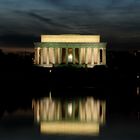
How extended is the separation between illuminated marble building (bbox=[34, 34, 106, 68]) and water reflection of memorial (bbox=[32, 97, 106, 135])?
195 ft

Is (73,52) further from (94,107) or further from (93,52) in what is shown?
(94,107)

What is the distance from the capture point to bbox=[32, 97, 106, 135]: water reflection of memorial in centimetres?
2145

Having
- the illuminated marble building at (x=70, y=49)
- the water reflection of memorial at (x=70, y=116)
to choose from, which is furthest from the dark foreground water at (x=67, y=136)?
the illuminated marble building at (x=70, y=49)

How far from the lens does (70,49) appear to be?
96438 millimetres

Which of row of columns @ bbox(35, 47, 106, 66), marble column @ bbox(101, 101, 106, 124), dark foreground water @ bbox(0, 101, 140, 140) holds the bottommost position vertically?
marble column @ bbox(101, 101, 106, 124)

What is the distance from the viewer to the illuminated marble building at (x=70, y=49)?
9419 centimetres

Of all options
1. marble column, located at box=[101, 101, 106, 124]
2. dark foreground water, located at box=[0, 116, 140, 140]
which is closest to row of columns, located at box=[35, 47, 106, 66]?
marble column, located at box=[101, 101, 106, 124]

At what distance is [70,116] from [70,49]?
7052 centimetres

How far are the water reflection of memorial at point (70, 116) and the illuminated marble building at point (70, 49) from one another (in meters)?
59.6

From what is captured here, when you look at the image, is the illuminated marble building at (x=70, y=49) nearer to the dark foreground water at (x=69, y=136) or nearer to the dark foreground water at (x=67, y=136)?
the dark foreground water at (x=69, y=136)

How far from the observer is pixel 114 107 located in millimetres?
30484

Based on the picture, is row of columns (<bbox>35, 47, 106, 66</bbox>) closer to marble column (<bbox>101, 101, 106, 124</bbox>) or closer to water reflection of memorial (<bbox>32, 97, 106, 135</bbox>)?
water reflection of memorial (<bbox>32, 97, 106, 135</bbox>)

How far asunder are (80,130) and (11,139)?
12.5 feet

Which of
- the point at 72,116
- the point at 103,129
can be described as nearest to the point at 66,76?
the point at 72,116
